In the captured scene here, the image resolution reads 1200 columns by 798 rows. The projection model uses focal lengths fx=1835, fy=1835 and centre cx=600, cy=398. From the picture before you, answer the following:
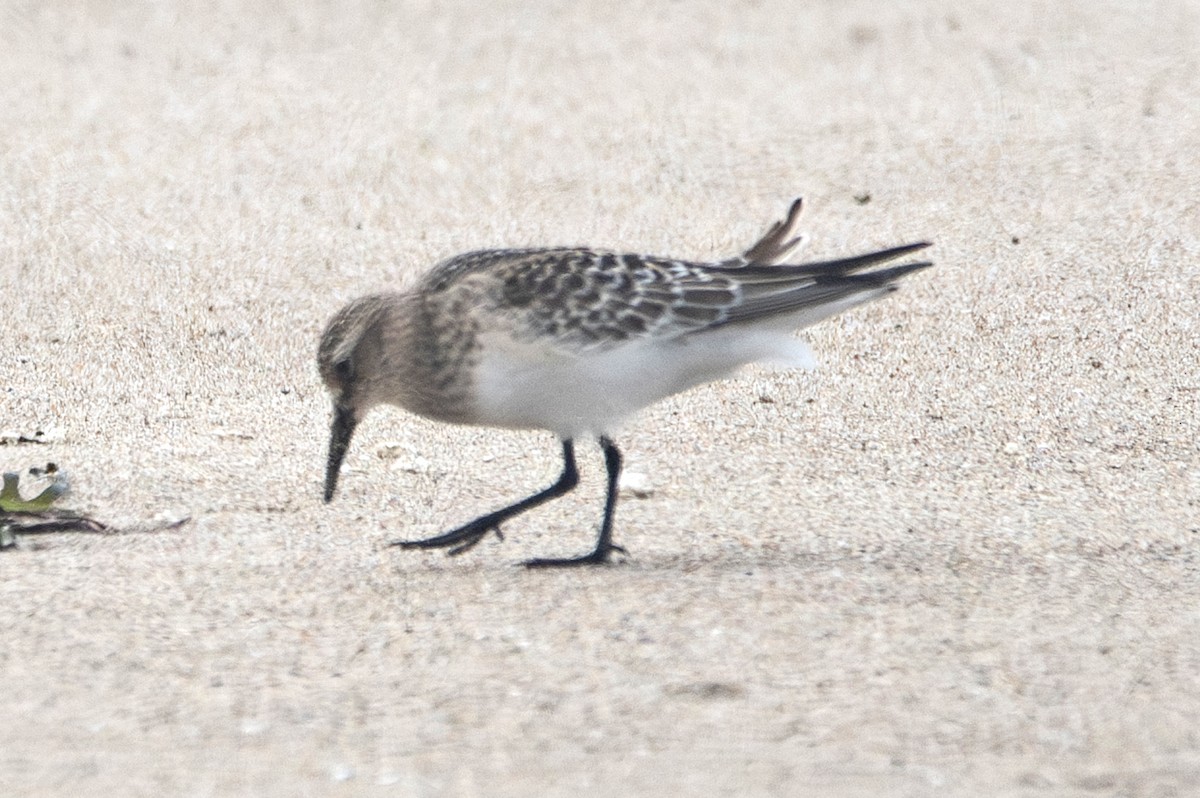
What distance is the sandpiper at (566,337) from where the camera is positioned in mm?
5066

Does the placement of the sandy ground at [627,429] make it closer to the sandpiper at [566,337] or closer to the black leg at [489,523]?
the black leg at [489,523]

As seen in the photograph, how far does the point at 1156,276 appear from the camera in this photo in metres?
7.68

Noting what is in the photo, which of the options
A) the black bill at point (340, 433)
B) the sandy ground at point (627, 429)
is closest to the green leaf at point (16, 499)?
the sandy ground at point (627, 429)

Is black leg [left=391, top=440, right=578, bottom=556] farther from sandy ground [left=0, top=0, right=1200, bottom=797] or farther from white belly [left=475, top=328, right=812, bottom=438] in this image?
white belly [left=475, top=328, right=812, bottom=438]

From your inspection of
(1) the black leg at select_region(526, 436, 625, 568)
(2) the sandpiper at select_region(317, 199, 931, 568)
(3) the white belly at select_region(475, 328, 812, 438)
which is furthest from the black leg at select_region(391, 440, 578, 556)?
(3) the white belly at select_region(475, 328, 812, 438)

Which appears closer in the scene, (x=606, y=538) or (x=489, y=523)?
(x=606, y=538)

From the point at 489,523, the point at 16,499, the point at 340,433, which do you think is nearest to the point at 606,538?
the point at 489,523

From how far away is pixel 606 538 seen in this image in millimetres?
5137

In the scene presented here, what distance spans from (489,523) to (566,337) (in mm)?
621

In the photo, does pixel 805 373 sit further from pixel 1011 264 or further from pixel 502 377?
pixel 502 377

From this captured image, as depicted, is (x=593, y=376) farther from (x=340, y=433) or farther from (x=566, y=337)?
(x=340, y=433)

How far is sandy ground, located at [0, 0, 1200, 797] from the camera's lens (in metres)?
3.76

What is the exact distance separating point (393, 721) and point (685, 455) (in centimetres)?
268

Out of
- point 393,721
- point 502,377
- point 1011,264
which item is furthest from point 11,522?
point 1011,264
